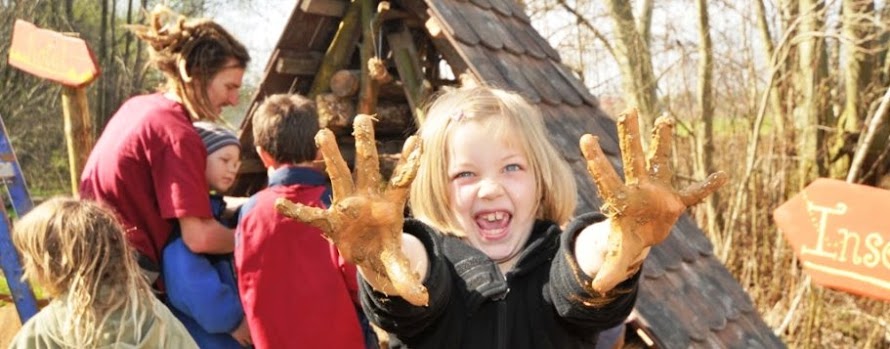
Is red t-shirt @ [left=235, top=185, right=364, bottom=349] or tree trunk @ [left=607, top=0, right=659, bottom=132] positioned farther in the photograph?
tree trunk @ [left=607, top=0, right=659, bottom=132]

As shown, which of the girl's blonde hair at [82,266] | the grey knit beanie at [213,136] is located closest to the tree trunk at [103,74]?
the grey knit beanie at [213,136]

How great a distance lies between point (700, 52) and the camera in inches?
362

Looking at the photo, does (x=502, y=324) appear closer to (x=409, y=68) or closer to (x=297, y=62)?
(x=409, y=68)

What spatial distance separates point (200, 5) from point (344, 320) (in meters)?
17.5

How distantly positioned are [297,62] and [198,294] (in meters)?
1.21

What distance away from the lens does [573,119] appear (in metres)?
3.55

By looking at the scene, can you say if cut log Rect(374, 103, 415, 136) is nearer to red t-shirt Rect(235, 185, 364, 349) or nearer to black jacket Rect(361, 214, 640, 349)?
red t-shirt Rect(235, 185, 364, 349)

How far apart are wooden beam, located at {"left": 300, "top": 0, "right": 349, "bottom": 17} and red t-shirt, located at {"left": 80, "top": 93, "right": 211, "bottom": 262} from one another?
76 cm

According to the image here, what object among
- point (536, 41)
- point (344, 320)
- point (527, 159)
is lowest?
point (344, 320)

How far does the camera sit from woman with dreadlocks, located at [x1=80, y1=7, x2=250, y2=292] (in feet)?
10.2

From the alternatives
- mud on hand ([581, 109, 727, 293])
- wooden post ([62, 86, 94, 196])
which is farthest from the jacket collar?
wooden post ([62, 86, 94, 196])

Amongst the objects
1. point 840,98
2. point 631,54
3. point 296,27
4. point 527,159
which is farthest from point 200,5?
point 527,159

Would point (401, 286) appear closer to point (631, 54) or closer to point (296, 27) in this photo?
point (296, 27)

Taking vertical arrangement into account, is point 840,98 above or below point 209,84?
below
